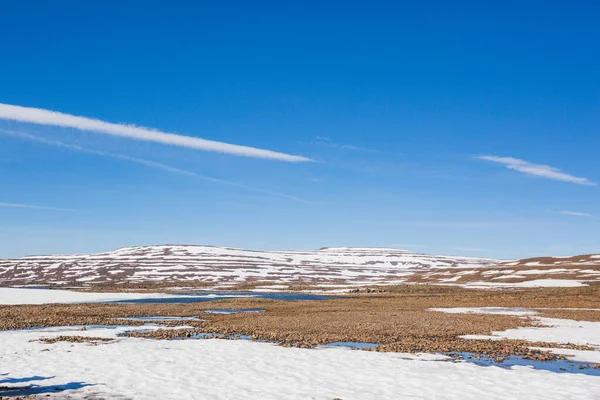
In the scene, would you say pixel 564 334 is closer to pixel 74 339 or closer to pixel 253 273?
pixel 74 339

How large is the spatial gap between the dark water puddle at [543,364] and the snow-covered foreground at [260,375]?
0.86 meters

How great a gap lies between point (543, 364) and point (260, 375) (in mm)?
12061

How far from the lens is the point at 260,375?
19.0m

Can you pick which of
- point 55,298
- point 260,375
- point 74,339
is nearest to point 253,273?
point 55,298

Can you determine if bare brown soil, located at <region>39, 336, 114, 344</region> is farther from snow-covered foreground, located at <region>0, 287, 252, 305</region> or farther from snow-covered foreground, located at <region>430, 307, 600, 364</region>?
snow-covered foreground, located at <region>0, 287, 252, 305</region>

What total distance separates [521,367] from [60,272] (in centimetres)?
16800

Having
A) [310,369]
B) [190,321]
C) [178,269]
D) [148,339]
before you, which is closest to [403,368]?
[310,369]

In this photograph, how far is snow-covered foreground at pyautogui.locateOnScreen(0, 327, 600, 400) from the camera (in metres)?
16.3

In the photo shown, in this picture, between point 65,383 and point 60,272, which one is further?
point 60,272

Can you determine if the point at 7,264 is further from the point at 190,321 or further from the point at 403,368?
the point at 403,368

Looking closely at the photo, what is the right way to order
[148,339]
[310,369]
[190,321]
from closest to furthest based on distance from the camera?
[310,369] → [148,339] → [190,321]

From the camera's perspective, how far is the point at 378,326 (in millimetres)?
33500

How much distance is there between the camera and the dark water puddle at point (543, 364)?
2017 centimetres

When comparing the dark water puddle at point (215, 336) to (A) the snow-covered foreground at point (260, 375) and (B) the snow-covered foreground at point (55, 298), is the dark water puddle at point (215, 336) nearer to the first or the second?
(A) the snow-covered foreground at point (260, 375)
